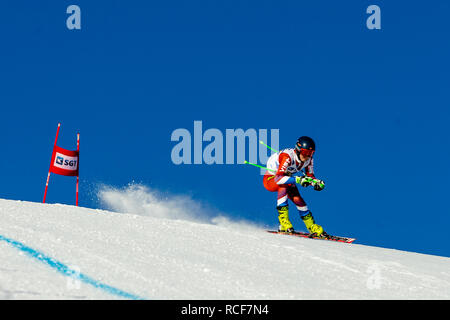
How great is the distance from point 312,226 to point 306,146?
4.65 ft

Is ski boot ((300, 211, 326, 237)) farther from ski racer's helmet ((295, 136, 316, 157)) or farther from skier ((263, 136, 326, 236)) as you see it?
ski racer's helmet ((295, 136, 316, 157))

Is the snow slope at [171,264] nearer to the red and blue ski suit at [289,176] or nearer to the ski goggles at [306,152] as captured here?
the red and blue ski suit at [289,176]

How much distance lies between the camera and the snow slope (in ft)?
14.4

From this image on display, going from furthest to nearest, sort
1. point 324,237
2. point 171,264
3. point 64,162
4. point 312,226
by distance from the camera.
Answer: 1. point 64,162
2. point 312,226
3. point 324,237
4. point 171,264

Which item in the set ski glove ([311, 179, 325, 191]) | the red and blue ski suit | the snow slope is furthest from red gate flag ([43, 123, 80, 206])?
ski glove ([311, 179, 325, 191])

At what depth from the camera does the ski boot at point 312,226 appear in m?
9.80

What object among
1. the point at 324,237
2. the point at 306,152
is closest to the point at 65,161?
the point at 306,152

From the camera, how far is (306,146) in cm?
973

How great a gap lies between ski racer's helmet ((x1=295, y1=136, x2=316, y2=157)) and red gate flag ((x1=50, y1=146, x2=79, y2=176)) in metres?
4.97

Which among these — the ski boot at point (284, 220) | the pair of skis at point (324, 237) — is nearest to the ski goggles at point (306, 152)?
the ski boot at point (284, 220)

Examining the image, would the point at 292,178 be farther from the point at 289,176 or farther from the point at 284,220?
the point at 284,220
